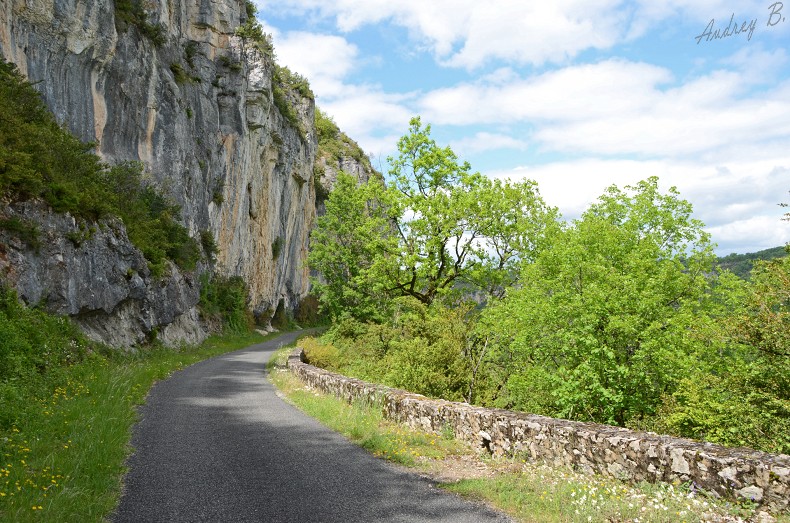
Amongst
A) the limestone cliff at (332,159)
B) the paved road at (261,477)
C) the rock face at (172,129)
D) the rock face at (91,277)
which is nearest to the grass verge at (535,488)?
the paved road at (261,477)

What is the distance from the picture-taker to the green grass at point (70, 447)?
16.8 feet

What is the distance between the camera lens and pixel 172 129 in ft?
95.4

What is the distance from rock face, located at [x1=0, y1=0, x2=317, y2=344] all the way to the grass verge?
1206cm

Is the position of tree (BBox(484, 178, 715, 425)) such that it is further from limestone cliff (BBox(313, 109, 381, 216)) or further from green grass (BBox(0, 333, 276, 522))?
limestone cliff (BBox(313, 109, 381, 216))

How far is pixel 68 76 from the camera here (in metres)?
21.2

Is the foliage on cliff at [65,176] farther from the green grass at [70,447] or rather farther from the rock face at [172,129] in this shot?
the green grass at [70,447]

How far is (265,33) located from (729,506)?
4506 cm

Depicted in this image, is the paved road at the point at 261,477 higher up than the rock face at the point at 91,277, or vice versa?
the rock face at the point at 91,277

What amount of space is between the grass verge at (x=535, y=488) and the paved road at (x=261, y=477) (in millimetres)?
318

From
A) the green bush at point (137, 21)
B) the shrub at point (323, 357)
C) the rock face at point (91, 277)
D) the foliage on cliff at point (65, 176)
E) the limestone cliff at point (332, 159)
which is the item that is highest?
the limestone cliff at point (332, 159)

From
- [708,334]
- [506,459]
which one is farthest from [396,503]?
[708,334]

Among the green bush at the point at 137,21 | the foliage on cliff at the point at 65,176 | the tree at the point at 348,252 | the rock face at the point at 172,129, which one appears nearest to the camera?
the foliage on cliff at the point at 65,176

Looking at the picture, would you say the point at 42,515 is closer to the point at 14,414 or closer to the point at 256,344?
the point at 14,414

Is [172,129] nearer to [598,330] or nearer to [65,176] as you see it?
[65,176]
